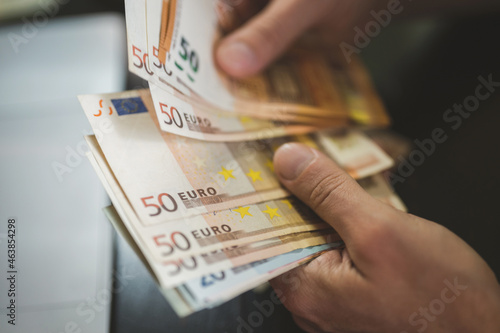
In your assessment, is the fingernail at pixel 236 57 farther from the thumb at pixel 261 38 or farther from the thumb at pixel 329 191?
the thumb at pixel 329 191

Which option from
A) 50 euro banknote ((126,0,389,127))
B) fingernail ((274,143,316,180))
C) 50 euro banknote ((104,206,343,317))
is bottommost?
50 euro banknote ((104,206,343,317))

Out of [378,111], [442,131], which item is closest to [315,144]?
[378,111]

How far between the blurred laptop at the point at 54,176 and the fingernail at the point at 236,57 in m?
0.31

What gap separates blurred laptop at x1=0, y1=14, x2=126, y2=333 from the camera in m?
0.66

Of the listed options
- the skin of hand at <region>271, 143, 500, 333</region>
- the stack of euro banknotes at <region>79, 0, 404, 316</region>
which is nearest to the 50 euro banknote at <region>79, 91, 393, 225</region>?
the stack of euro banknotes at <region>79, 0, 404, 316</region>

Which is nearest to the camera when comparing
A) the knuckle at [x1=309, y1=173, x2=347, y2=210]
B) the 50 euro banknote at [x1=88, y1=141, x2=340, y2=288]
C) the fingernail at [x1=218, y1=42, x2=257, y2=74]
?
the 50 euro banknote at [x1=88, y1=141, x2=340, y2=288]

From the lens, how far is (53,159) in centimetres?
83

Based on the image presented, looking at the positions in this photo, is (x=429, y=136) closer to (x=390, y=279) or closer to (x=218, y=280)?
(x=390, y=279)

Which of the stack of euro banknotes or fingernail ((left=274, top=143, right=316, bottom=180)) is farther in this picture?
fingernail ((left=274, top=143, right=316, bottom=180))

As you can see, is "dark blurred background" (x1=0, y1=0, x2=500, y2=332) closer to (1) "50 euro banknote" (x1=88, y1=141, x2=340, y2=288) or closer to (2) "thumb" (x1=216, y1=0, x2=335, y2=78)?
(1) "50 euro banknote" (x1=88, y1=141, x2=340, y2=288)

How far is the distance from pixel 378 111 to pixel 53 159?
87 centimetres

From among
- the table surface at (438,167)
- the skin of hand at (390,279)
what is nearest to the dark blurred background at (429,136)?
the table surface at (438,167)

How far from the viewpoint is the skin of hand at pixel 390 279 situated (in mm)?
561

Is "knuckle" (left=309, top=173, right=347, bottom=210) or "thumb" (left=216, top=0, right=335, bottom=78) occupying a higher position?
"thumb" (left=216, top=0, right=335, bottom=78)
